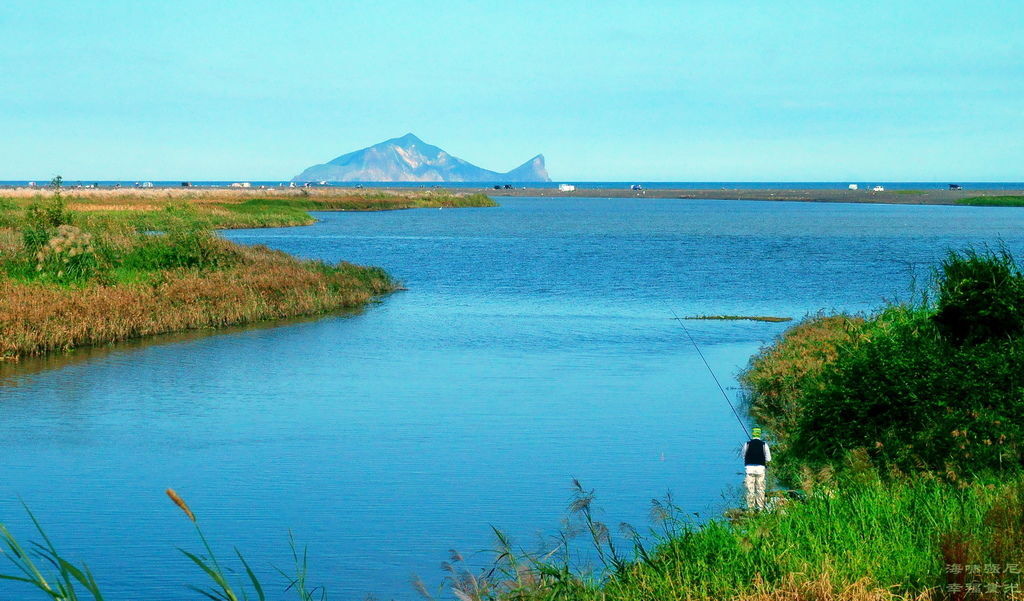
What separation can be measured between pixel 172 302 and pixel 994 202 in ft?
589

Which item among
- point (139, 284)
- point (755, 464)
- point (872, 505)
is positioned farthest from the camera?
point (139, 284)

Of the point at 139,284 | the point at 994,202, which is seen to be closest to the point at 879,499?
the point at 139,284

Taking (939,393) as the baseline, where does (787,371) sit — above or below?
below

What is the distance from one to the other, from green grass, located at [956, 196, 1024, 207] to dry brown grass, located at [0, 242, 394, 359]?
164 m

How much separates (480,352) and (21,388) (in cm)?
1109

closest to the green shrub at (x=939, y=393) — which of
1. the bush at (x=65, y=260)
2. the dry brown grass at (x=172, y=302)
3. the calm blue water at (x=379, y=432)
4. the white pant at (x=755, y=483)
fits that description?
the white pant at (x=755, y=483)

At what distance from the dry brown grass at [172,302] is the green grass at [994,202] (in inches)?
6443

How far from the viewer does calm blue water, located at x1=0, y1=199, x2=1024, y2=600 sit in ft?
43.6

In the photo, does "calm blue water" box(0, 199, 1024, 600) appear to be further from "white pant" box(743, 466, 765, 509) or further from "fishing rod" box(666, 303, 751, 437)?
"white pant" box(743, 466, 765, 509)

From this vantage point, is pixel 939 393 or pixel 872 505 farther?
pixel 939 393

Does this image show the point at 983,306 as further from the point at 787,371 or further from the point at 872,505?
the point at 787,371

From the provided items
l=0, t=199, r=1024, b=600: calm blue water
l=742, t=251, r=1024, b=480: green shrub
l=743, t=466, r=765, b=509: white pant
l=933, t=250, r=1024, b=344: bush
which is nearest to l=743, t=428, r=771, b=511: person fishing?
l=743, t=466, r=765, b=509: white pant

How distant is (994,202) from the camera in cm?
18662

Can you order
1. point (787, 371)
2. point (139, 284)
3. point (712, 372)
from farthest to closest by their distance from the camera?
point (139, 284), point (712, 372), point (787, 371)
